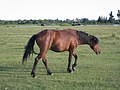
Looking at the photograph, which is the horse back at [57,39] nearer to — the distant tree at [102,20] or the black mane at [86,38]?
the black mane at [86,38]

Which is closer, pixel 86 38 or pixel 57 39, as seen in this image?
pixel 57 39

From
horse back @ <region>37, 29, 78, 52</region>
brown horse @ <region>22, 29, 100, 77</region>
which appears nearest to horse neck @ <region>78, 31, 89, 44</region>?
brown horse @ <region>22, 29, 100, 77</region>

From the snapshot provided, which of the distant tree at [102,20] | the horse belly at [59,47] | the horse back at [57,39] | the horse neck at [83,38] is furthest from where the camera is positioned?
the distant tree at [102,20]

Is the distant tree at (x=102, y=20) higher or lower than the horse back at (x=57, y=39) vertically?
lower

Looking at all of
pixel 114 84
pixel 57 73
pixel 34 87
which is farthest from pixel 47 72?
pixel 114 84

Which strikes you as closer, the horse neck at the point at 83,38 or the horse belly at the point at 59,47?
the horse belly at the point at 59,47

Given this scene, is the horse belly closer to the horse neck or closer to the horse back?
the horse back

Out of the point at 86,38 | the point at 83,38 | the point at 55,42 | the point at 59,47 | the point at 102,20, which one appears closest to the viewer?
the point at 55,42

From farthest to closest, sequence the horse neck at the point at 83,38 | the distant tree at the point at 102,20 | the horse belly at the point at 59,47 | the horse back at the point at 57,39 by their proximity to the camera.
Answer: the distant tree at the point at 102,20
the horse neck at the point at 83,38
the horse belly at the point at 59,47
the horse back at the point at 57,39

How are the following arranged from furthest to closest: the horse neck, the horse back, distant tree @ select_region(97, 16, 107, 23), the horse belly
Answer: distant tree @ select_region(97, 16, 107, 23) → the horse neck → the horse belly → the horse back

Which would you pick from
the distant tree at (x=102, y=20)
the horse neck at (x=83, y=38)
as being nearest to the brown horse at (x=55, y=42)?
the horse neck at (x=83, y=38)

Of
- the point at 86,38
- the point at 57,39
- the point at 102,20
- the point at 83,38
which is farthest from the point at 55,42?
the point at 102,20

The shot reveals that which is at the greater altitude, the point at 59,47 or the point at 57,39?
the point at 57,39

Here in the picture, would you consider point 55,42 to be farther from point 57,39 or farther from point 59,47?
point 59,47
